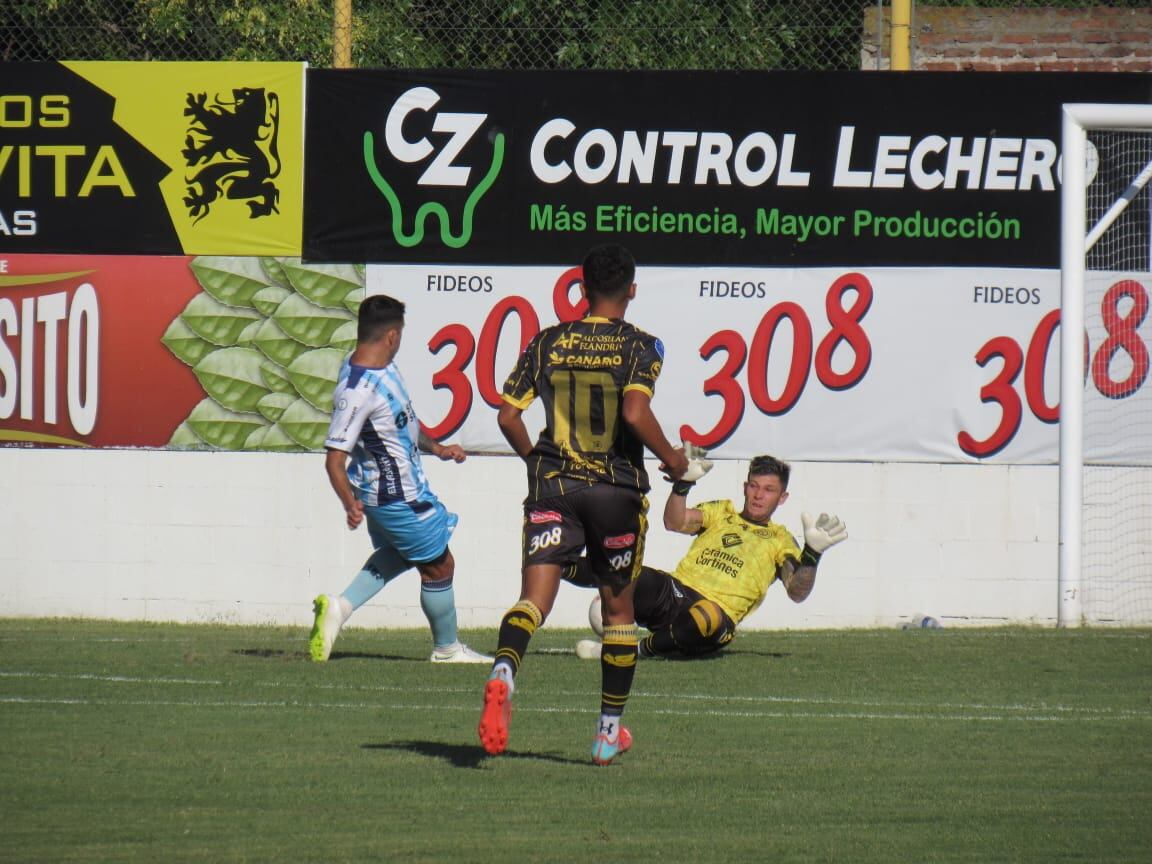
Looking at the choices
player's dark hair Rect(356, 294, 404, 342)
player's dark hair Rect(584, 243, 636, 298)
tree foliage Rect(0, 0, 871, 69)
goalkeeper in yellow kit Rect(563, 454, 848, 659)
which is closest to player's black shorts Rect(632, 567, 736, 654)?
goalkeeper in yellow kit Rect(563, 454, 848, 659)

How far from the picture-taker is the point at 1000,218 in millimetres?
12742

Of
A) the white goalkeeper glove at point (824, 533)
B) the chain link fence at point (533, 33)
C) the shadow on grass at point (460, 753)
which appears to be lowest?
the shadow on grass at point (460, 753)

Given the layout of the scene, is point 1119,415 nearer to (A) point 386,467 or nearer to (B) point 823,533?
(B) point 823,533

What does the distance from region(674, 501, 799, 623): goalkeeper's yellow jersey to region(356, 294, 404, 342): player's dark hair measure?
235 cm

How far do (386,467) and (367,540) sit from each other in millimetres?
3477

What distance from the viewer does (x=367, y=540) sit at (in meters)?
12.9

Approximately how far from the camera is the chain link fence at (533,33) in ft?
44.2

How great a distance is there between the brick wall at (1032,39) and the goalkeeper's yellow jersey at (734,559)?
5.37 m

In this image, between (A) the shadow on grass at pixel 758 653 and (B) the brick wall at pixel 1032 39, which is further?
(B) the brick wall at pixel 1032 39

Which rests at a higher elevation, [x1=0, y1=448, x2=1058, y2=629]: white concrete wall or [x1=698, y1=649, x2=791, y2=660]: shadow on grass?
[x1=0, y1=448, x2=1058, y2=629]: white concrete wall

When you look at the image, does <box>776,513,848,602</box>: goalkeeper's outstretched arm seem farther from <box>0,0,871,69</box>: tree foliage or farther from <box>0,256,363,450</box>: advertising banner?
<box>0,0,871,69</box>: tree foliage

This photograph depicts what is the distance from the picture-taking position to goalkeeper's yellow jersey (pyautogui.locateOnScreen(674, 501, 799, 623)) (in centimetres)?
1017

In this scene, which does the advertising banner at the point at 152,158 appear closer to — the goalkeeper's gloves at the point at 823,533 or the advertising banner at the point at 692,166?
the advertising banner at the point at 692,166

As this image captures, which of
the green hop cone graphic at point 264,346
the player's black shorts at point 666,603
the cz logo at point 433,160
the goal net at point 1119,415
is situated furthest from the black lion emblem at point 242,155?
the goal net at point 1119,415
